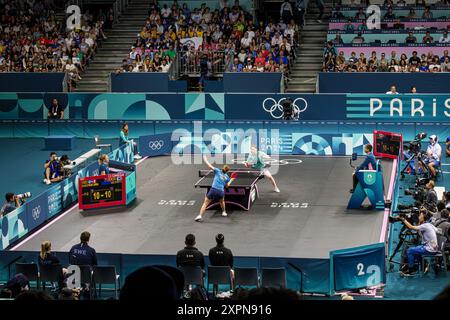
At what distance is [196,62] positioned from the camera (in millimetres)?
44281

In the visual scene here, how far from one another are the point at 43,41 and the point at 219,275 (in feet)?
107

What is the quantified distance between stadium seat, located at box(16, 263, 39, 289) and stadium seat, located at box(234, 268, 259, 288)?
14.0 feet

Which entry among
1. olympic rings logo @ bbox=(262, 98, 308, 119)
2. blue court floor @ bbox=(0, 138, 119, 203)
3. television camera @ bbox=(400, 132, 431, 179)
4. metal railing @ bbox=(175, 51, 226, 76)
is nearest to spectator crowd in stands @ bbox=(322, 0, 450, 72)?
olympic rings logo @ bbox=(262, 98, 308, 119)

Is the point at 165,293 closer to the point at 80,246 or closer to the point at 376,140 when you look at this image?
the point at 80,246

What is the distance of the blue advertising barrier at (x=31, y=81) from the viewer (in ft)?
143

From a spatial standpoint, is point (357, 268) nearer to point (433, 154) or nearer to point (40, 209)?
point (40, 209)

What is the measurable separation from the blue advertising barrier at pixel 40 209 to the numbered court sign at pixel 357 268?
334 inches

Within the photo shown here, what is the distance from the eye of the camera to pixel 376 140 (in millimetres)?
32250

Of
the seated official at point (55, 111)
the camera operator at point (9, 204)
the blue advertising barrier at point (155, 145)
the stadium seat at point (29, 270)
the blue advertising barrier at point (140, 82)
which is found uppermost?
the blue advertising barrier at point (140, 82)

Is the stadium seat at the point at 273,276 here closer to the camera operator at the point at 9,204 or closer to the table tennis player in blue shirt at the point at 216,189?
the table tennis player in blue shirt at the point at 216,189

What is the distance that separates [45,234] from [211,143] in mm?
12417

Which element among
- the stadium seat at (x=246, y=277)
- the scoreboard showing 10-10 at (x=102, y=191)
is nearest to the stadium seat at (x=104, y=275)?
the stadium seat at (x=246, y=277)

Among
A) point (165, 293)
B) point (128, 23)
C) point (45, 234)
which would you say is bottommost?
point (45, 234)

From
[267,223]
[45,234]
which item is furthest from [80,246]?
[267,223]
